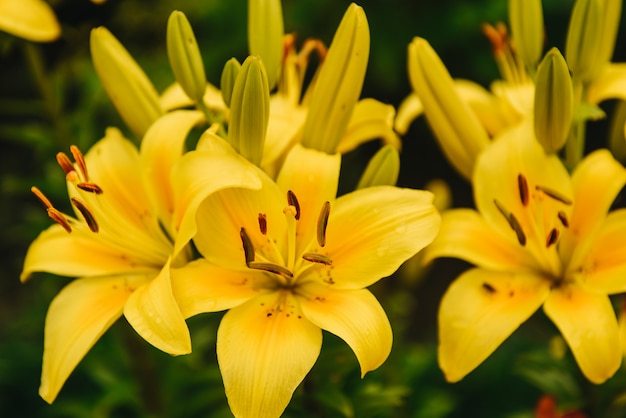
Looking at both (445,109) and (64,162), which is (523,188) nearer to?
(445,109)

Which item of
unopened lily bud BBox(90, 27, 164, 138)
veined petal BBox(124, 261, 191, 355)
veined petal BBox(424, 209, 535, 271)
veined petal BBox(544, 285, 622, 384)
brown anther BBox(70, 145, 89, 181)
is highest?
unopened lily bud BBox(90, 27, 164, 138)

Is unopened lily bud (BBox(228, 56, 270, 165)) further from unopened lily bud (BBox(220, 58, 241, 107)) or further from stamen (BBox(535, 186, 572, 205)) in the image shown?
stamen (BBox(535, 186, 572, 205))

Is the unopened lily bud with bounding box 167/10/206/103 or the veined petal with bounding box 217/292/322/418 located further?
the unopened lily bud with bounding box 167/10/206/103

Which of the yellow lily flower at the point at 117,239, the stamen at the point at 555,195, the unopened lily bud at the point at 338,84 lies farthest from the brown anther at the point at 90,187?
the stamen at the point at 555,195

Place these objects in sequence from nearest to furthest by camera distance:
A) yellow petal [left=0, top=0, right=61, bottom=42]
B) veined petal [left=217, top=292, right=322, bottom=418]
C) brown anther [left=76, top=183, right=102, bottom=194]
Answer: veined petal [left=217, top=292, right=322, bottom=418] → brown anther [left=76, top=183, right=102, bottom=194] → yellow petal [left=0, top=0, right=61, bottom=42]

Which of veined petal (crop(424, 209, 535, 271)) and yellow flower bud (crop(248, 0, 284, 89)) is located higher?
yellow flower bud (crop(248, 0, 284, 89))

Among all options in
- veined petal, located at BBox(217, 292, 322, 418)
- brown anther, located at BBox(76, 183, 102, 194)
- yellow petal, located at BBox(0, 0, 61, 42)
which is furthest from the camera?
yellow petal, located at BBox(0, 0, 61, 42)

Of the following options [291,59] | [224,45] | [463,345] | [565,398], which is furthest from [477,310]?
[224,45]

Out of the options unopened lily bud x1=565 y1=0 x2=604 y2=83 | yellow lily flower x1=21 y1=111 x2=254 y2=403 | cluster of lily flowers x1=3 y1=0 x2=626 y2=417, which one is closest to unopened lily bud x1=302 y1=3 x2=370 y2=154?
cluster of lily flowers x1=3 y1=0 x2=626 y2=417
